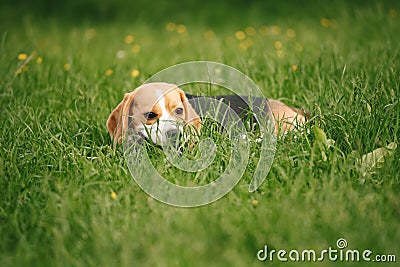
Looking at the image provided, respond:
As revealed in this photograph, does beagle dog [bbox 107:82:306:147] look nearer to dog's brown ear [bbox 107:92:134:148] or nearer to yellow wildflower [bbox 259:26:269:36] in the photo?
dog's brown ear [bbox 107:92:134:148]

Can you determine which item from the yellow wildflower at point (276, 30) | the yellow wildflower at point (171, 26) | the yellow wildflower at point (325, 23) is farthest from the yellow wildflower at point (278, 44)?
the yellow wildflower at point (171, 26)

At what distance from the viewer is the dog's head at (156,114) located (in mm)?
3219

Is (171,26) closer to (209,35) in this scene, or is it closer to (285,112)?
(209,35)

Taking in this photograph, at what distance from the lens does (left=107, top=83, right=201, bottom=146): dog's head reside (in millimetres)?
3219

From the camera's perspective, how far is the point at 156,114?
10.7ft

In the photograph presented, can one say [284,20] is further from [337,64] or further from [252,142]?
[252,142]

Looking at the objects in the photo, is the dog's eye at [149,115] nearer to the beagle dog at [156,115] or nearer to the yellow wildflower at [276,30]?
the beagle dog at [156,115]

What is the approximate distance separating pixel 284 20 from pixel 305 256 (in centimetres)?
576

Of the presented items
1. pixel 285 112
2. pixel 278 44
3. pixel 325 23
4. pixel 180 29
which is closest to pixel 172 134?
pixel 285 112

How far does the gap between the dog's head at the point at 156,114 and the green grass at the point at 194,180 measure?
0.69 feet

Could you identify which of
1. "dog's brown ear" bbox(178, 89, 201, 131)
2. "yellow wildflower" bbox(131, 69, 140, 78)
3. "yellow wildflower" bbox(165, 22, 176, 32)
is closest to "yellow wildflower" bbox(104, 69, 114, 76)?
"yellow wildflower" bbox(131, 69, 140, 78)

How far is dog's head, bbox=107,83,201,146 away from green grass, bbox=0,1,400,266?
8.3 inches

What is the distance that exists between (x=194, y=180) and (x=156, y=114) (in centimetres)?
54

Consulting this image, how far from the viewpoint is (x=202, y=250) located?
2.31 metres
